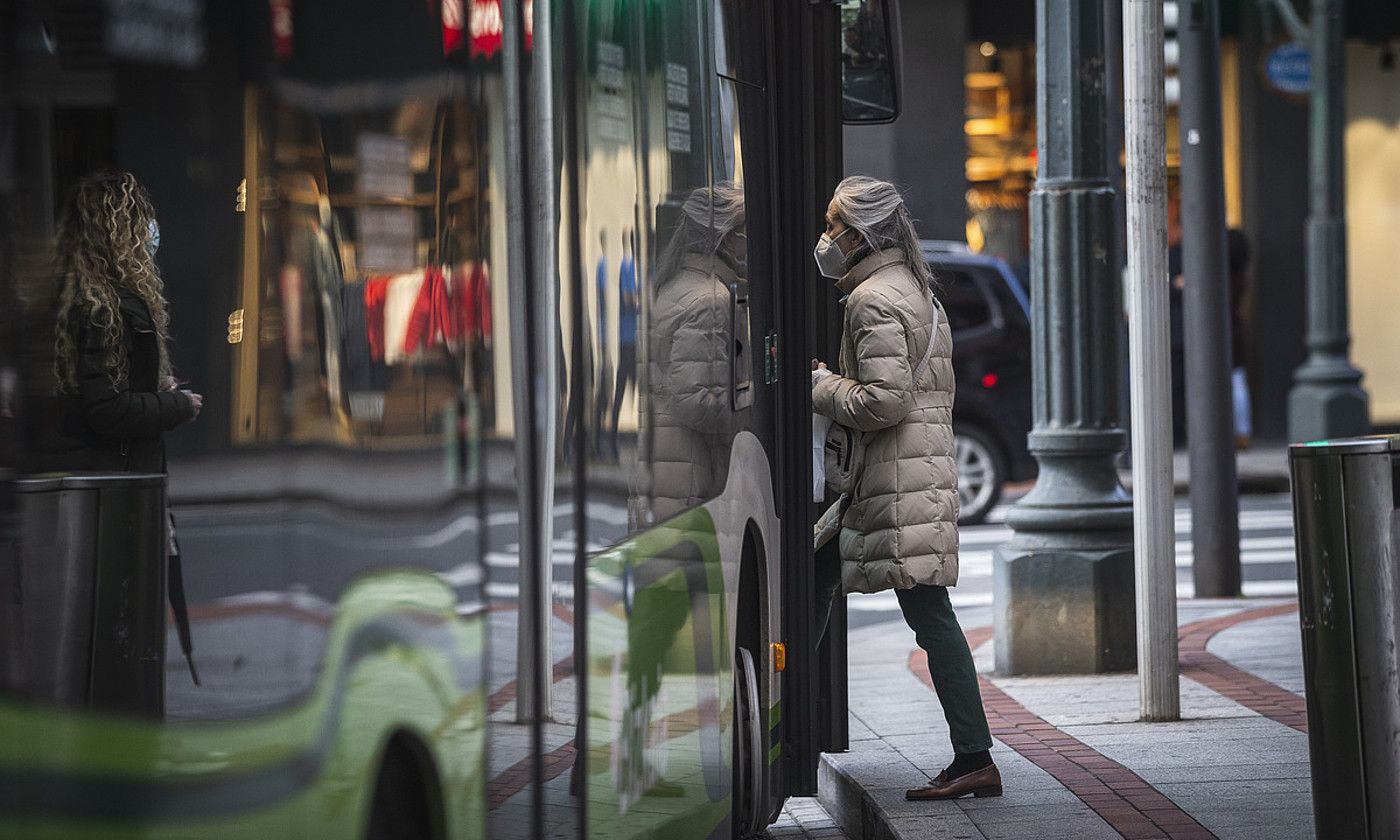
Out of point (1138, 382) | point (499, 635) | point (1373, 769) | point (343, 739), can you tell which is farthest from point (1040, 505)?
point (343, 739)

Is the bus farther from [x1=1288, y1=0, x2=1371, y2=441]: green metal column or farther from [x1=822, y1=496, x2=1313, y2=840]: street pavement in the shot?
[x1=1288, y1=0, x2=1371, y2=441]: green metal column

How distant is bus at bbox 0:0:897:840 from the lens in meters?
1.67

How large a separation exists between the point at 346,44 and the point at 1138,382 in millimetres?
4974

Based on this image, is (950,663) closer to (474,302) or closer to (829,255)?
(829,255)

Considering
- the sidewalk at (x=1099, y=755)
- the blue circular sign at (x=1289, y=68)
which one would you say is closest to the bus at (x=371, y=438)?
the sidewalk at (x=1099, y=755)

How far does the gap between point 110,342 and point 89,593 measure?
22 cm

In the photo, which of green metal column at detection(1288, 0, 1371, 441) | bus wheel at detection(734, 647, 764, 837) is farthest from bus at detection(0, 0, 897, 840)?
green metal column at detection(1288, 0, 1371, 441)

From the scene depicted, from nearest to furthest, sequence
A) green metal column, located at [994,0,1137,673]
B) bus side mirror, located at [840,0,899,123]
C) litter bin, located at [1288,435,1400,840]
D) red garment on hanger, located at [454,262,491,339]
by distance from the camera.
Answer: red garment on hanger, located at [454,262,491,339], litter bin, located at [1288,435,1400,840], bus side mirror, located at [840,0,899,123], green metal column, located at [994,0,1137,673]

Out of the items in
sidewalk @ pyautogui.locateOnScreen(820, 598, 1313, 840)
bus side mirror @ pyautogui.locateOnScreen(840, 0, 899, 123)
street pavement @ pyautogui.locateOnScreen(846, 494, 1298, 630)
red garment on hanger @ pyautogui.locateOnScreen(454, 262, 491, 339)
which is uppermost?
bus side mirror @ pyautogui.locateOnScreen(840, 0, 899, 123)

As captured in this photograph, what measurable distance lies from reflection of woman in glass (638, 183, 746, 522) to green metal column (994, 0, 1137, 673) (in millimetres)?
3709

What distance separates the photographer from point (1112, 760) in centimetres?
605

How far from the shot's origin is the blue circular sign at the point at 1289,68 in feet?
70.1

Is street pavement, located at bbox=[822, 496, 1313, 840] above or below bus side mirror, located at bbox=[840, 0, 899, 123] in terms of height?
below

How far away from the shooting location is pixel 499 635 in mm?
2514
